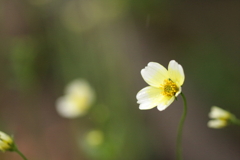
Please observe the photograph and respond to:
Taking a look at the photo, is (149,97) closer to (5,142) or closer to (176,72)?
(176,72)

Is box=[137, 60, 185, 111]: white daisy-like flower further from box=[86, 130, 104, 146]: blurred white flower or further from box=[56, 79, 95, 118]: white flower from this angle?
box=[56, 79, 95, 118]: white flower

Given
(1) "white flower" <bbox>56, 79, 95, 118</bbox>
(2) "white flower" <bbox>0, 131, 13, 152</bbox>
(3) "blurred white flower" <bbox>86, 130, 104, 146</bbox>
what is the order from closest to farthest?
1. (2) "white flower" <bbox>0, 131, 13, 152</bbox>
2. (3) "blurred white flower" <bbox>86, 130, 104, 146</bbox>
3. (1) "white flower" <bbox>56, 79, 95, 118</bbox>

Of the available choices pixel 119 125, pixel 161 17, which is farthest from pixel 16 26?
pixel 119 125

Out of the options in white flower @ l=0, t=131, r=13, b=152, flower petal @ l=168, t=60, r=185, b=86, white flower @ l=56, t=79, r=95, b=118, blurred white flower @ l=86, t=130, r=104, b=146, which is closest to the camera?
flower petal @ l=168, t=60, r=185, b=86

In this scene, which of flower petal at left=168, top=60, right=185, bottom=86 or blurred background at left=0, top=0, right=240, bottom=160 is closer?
flower petal at left=168, top=60, right=185, bottom=86

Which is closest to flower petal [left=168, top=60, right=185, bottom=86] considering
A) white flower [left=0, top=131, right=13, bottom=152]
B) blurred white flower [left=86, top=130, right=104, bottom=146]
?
white flower [left=0, top=131, right=13, bottom=152]

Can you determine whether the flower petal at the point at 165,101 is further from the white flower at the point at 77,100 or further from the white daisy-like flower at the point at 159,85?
the white flower at the point at 77,100

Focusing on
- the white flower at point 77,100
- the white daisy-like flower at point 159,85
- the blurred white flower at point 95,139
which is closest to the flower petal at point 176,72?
the white daisy-like flower at point 159,85
